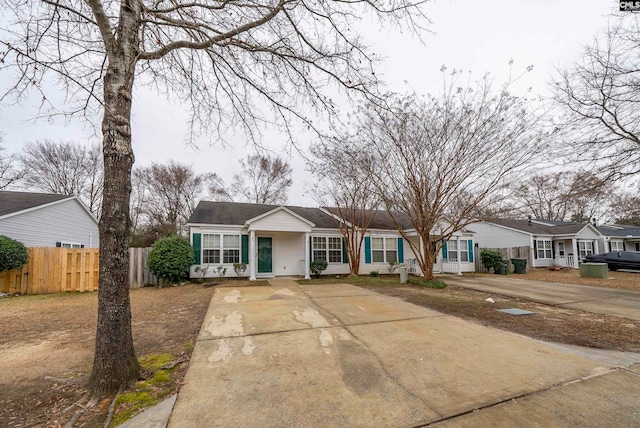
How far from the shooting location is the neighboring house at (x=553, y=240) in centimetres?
2045

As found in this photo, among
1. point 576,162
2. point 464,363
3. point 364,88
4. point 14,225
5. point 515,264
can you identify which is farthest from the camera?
point 515,264

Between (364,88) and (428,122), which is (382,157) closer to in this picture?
(428,122)

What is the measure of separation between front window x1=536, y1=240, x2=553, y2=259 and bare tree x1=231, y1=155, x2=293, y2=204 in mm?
20603

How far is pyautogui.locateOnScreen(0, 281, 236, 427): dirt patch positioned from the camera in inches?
98.9

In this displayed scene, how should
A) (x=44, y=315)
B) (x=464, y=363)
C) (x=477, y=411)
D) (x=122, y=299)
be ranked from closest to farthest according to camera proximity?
(x=477, y=411)
(x=122, y=299)
(x=464, y=363)
(x=44, y=315)

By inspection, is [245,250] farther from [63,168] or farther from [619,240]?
[619,240]

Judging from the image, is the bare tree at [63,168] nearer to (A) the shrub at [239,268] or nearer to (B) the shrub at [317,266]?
(A) the shrub at [239,268]

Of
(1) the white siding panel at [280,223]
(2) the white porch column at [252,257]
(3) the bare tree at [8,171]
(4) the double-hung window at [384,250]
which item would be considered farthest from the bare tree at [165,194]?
(4) the double-hung window at [384,250]

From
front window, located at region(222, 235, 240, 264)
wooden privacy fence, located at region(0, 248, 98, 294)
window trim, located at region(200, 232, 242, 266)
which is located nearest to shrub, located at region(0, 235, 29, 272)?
wooden privacy fence, located at region(0, 248, 98, 294)

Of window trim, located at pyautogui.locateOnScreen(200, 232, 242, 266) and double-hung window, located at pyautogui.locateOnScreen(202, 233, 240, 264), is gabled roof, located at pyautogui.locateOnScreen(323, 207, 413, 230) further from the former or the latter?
double-hung window, located at pyautogui.locateOnScreen(202, 233, 240, 264)

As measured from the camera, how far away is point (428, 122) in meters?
9.41

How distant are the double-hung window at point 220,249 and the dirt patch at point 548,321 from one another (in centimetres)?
791

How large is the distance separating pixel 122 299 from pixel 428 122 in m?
9.62

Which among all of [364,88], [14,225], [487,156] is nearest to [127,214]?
[364,88]
